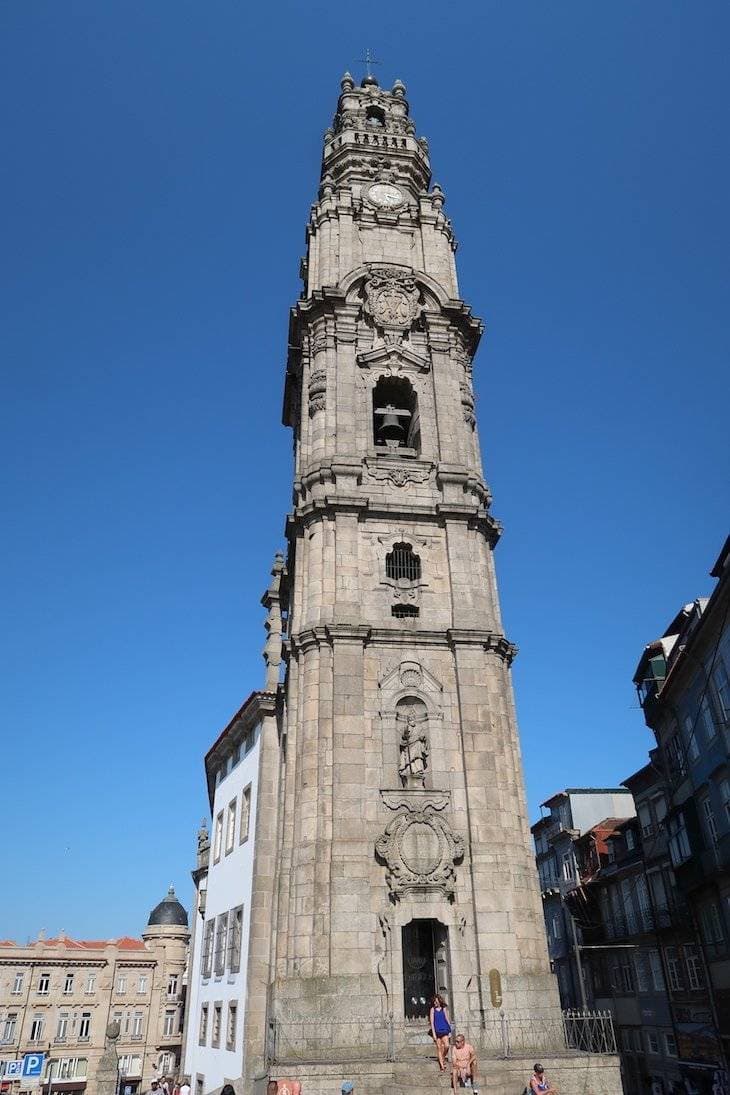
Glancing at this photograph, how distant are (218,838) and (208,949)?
14.6 feet

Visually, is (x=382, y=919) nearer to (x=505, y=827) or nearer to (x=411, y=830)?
(x=411, y=830)

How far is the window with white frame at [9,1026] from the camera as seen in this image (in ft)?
191

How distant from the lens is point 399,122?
4291 cm

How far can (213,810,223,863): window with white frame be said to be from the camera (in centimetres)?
3572

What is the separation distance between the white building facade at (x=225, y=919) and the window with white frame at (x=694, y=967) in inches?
692

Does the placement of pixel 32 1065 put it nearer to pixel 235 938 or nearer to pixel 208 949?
pixel 208 949

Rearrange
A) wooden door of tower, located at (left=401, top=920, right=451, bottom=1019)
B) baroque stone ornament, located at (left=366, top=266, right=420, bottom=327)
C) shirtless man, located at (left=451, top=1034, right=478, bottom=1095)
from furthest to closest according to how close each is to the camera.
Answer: baroque stone ornament, located at (left=366, top=266, right=420, bottom=327), wooden door of tower, located at (left=401, top=920, right=451, bottom=1019), shirtless man, located at (left=451, top=1034, right=478, bottom=1095)

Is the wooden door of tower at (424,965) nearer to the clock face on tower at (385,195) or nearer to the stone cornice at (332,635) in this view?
the stone cornice at (332,635)

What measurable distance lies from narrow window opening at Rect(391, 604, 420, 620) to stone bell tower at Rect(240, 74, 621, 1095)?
103 millimetres

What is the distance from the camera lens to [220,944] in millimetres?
31609

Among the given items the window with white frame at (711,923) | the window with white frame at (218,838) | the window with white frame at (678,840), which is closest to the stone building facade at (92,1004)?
the window with white frame at (218,838)

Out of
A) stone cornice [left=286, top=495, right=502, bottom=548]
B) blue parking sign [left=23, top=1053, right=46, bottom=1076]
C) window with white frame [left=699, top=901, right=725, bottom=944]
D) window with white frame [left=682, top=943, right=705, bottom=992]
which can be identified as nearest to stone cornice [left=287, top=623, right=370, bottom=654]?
stone cornice [left=286, top=495, right=502, bottom=548]

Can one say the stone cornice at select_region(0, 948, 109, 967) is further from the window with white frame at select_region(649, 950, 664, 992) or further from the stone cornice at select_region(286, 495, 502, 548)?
the stone cornice at select_region(286, 495, 502, 548)

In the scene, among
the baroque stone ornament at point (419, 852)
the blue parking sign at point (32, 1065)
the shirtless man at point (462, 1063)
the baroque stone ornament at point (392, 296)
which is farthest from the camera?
the blue parking sign at point (32, 1065)
